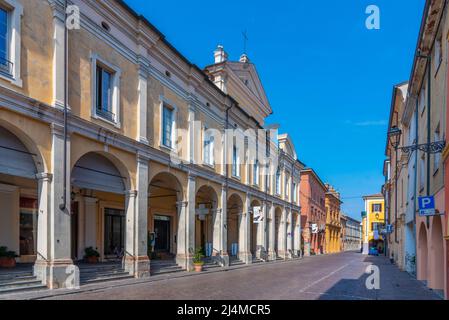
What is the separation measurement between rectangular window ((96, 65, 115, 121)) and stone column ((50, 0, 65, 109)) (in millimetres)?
2130

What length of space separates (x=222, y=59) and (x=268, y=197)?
1154 centimetres

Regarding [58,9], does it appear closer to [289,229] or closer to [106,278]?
[106,278]

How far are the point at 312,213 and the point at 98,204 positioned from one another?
1485 inches

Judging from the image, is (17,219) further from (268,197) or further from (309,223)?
(309,223)

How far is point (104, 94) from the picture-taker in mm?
15117

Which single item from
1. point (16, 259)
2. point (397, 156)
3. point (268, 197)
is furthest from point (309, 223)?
point (16, 259)

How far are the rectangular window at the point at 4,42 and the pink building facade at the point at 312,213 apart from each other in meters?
41.5

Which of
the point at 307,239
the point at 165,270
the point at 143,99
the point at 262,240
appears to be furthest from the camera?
the point at 307,239

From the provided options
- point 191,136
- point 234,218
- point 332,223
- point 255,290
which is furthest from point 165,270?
point 332,223

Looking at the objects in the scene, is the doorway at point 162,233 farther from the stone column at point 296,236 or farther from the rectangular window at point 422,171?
the stone column at point 296,236

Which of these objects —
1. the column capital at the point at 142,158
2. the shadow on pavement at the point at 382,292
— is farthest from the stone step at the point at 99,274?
the shadow on pavement at the point at 382,292

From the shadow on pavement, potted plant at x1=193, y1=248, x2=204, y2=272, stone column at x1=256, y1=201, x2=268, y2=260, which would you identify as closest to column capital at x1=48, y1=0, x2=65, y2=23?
the shadow on pavement

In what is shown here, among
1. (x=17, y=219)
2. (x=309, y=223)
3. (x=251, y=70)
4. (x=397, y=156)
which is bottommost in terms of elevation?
(x=309, y=223)
